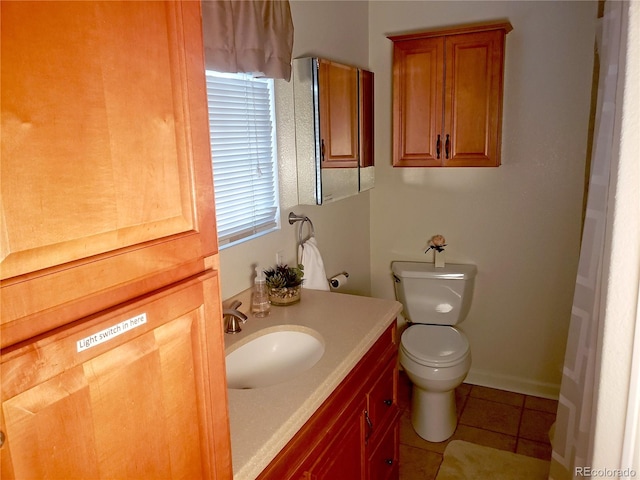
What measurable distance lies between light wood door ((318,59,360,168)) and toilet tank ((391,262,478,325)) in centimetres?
82

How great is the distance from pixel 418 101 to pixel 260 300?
4.98ft

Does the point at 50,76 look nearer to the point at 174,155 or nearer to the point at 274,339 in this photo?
the point at 174,155

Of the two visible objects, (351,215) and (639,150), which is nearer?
(639,150)

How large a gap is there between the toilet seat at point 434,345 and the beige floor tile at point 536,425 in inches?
23.6

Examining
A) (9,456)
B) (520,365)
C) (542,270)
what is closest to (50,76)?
(9,456)

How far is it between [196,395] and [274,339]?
3.09ft

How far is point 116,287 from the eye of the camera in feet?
2.10

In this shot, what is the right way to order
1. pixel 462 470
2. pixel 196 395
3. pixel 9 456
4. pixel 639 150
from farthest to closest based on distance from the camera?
pixel 462 470 < pixel 639 150 < pixel 196 395 < pixel 9 456

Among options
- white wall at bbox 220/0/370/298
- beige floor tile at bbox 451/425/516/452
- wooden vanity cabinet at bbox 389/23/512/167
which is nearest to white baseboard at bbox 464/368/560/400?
beige floor tile at bbox 451/425/516/452

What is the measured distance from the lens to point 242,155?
6.11ft

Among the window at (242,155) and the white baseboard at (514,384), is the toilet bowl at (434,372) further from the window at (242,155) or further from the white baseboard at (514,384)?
the window at (242,155)

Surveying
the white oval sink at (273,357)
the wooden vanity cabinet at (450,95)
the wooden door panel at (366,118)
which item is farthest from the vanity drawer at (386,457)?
the wooden vanity cabinet at (450,95)

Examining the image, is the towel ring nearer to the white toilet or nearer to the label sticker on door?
the white toilet

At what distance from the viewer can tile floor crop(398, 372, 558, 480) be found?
94.3 inches
